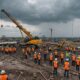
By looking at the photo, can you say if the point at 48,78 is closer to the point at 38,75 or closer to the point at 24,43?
the point at 38,75

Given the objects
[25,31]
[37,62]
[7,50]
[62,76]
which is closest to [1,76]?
[62,76]

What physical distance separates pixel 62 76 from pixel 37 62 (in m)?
8.60

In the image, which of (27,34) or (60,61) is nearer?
(60,61)

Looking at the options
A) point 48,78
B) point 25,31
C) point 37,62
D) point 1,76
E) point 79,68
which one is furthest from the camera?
point 25,31

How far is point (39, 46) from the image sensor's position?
56500 millimetres

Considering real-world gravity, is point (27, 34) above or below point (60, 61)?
above

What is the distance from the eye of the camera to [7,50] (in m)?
44.6

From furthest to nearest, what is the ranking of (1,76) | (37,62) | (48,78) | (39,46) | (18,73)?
(39,46) < (37,62) < (18,73) < (48,78) < (1,76)

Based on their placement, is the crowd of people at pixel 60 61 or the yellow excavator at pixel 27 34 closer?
the crowd of people at pixel 60 61

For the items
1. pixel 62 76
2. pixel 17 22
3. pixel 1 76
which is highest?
pixel 17 22

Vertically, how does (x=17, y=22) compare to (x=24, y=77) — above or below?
above

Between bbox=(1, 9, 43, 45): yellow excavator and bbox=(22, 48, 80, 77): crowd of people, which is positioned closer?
bbox=(22, 48, 80, 77): crowd of people

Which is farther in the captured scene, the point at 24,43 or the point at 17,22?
the point at 17,22

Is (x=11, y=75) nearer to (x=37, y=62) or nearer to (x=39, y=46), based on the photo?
(x=37, y=62)
